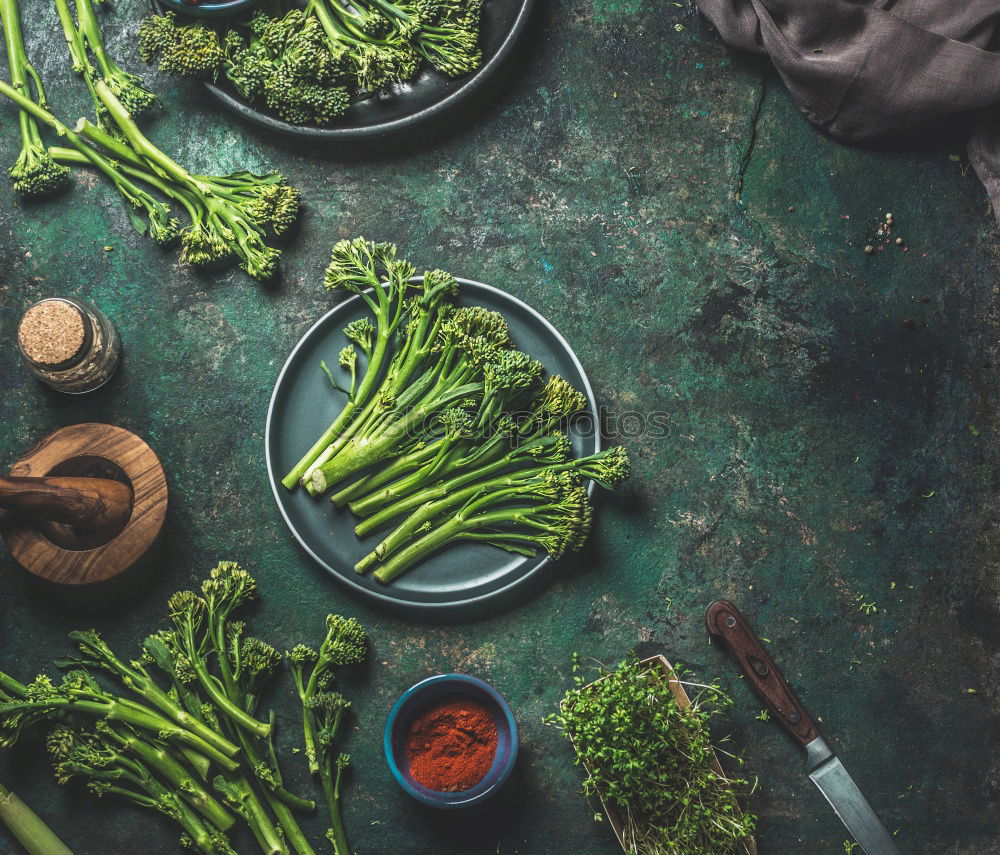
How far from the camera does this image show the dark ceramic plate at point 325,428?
309 centimetres

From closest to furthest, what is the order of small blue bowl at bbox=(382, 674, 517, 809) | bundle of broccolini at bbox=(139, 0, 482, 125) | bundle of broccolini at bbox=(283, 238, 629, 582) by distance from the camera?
small blue bowl at bbox=(382, 674, 517, 809) → bundle of broccolini at bbox=(283, 238, 629, 582) → bundle of broccolini at bbox=(139, 0, 482, 125)

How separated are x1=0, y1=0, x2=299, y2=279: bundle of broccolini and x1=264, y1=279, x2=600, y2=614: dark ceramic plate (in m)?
0.43

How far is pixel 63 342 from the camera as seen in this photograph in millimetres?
3045

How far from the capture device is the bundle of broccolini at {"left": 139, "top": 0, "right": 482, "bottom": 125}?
310cm

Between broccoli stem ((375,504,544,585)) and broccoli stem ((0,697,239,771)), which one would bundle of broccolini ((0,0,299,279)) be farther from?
broccoli stem ((0,697,239,771))

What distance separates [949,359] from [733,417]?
3.08 feet

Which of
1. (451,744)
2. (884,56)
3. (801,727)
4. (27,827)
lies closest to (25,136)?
(27,827)

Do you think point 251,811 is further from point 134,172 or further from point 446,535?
point 134,172

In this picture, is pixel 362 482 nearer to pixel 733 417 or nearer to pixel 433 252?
pixel 433 252

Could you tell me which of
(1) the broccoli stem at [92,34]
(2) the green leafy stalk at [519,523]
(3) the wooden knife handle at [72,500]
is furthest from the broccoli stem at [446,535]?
(1) the broccoli stem at [92,34]

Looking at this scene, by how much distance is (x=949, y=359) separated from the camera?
10.9 ft

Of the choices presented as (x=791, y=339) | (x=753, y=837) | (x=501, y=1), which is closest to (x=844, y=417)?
(x=791, y=339)

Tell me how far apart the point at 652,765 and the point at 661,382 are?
1.46m

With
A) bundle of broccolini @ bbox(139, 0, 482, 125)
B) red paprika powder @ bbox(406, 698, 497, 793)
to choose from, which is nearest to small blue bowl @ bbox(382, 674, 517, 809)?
red paprika powder @ bbox(406, 698, 497, 793)
